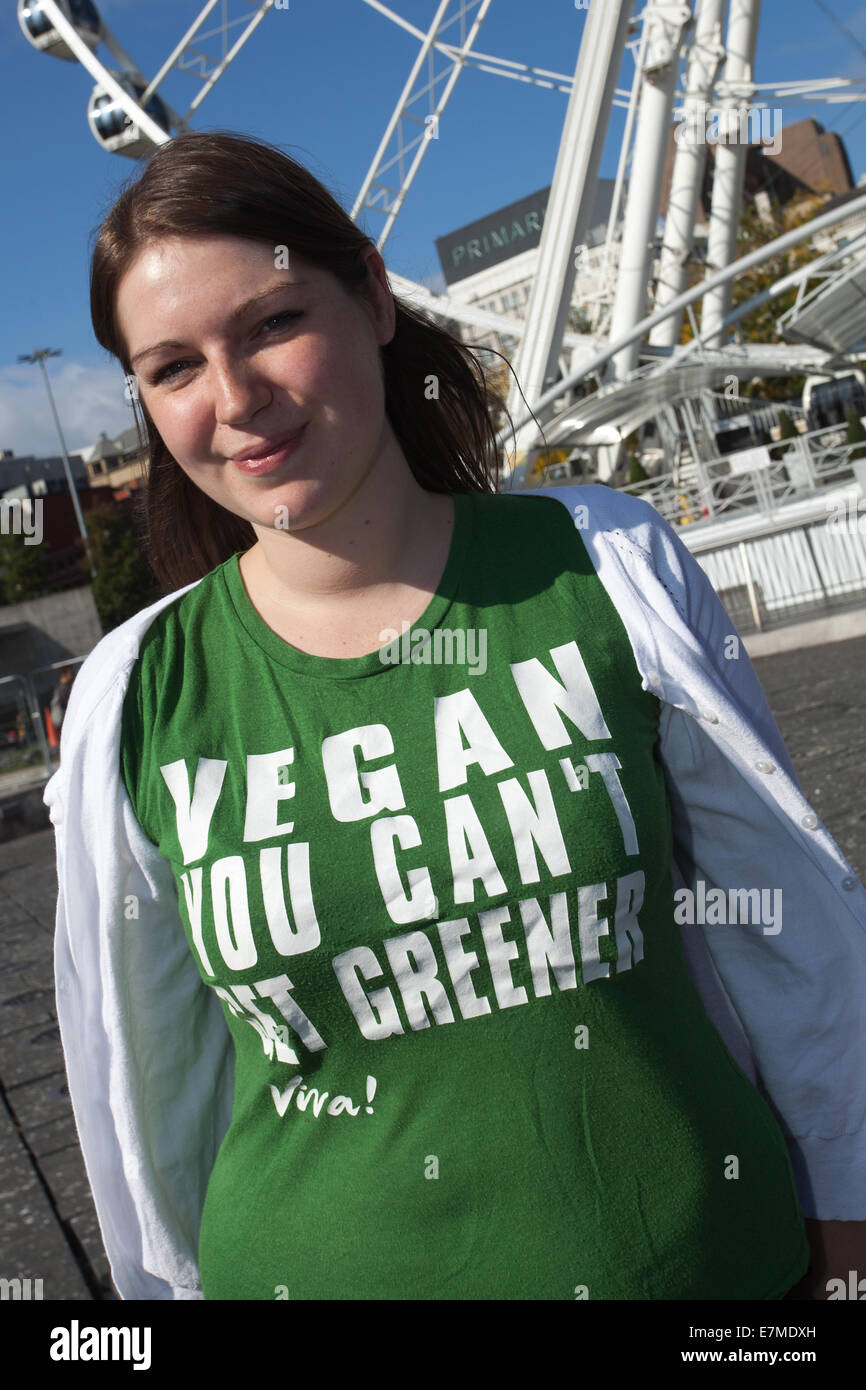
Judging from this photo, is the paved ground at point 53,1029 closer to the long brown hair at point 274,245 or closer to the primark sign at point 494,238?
the long brown hair at point 274,245

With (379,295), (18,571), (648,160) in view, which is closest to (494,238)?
(18,571)

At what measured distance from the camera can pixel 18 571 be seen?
47.9m

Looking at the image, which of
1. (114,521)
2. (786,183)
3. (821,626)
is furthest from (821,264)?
(786,183)

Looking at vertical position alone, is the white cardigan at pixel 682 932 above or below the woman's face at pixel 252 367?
below

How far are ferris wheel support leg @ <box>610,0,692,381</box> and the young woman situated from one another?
76.1ft

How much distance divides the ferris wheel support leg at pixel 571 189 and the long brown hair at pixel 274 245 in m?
19.3

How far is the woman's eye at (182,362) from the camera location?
1.31 meters

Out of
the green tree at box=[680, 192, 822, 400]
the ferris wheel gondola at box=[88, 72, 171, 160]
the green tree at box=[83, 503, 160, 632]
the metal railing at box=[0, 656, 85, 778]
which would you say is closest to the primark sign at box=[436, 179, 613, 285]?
the green tree at box=[83, 503, 160, 632]

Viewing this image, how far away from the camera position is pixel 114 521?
51281mm

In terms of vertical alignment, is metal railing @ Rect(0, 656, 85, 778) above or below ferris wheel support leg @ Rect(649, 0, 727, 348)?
below

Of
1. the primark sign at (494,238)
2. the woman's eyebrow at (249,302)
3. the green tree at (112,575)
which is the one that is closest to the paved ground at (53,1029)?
the woman's eyebrow at (249,302)

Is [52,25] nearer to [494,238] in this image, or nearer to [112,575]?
[112,575]

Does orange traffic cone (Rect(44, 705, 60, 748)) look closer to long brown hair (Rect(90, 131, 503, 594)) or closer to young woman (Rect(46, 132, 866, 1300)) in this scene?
long brown hair (Rect(90, 131, 503, 594))

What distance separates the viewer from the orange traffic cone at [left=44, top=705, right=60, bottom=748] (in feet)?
47.3
